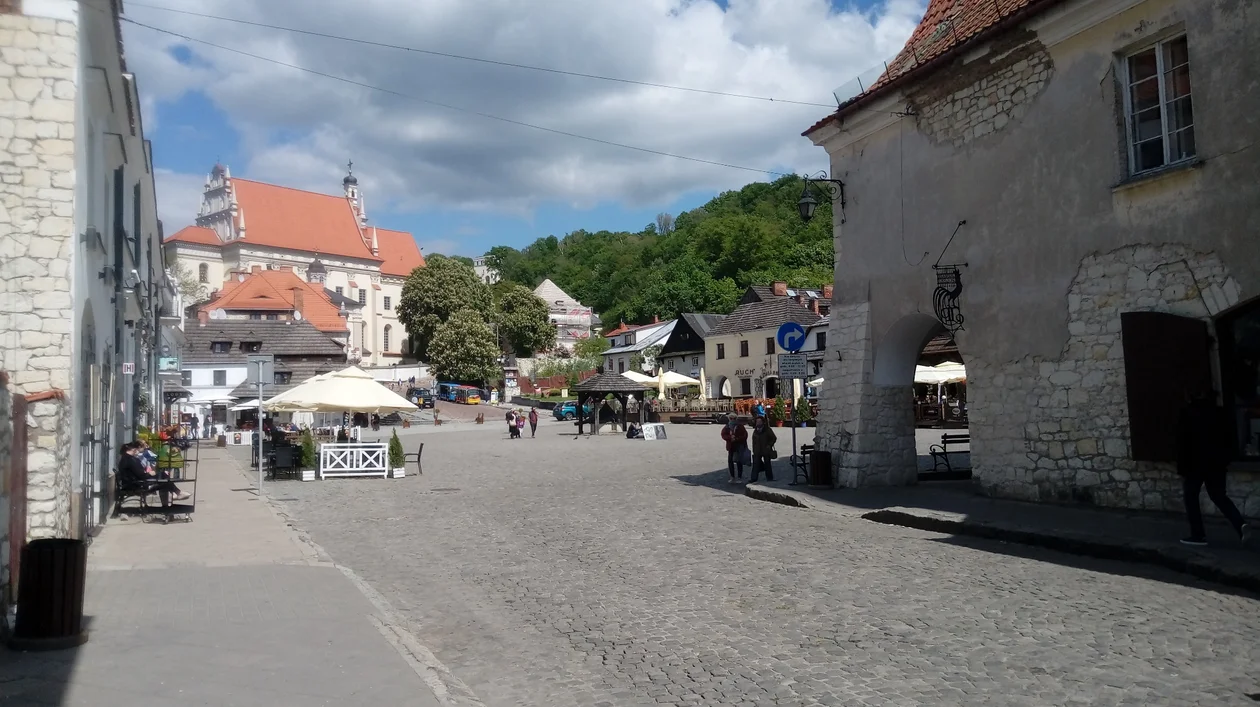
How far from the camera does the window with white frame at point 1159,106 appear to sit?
34.4ft

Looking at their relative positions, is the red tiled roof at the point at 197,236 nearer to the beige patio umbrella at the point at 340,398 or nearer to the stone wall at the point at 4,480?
the beige patio umbrella at the point at 340,398

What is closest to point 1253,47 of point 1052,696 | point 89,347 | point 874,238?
point 874,238

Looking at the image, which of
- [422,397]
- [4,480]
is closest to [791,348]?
[4,480]

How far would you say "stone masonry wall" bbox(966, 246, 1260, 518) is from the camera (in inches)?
409

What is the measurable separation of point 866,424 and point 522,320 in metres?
80.2

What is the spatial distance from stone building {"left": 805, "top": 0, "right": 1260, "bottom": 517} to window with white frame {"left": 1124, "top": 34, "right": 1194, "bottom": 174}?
2 cm

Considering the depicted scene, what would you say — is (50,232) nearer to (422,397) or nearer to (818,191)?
(818,191)

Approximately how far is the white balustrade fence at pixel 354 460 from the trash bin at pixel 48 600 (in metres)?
16.0

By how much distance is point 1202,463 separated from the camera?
8992 millimetres

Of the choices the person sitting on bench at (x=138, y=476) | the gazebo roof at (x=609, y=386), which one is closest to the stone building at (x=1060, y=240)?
the person sitting on bench at (x=138, y=476)

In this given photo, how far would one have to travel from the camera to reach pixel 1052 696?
17.1ft

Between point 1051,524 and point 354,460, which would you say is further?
point 354,460

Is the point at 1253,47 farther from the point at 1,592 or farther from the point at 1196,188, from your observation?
the point at 1,592

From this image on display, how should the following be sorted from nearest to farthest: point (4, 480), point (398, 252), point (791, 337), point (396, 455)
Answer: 1. point (4, 480)
2. point (791, 337)
3. point (396, 455)
4. point (398, 252)
